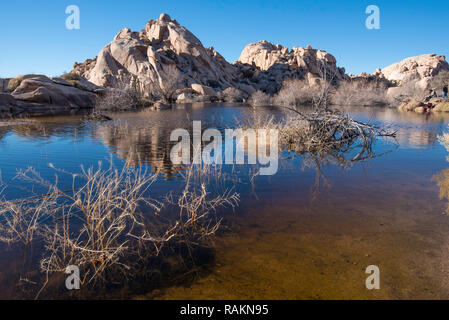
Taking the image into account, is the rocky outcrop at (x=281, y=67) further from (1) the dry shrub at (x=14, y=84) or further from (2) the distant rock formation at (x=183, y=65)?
→ (1) the dry shrub at (x=14, y=84)

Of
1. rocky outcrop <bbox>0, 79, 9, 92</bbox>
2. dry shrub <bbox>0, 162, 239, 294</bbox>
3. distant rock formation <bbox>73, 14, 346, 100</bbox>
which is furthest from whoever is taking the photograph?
distant rock formation <bbox>73, 14, 346, 100</bbox>

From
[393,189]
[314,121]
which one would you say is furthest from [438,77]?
[393,189]

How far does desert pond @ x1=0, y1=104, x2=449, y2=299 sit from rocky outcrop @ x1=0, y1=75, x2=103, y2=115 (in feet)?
57.6

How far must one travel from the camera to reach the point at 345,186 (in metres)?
5.38

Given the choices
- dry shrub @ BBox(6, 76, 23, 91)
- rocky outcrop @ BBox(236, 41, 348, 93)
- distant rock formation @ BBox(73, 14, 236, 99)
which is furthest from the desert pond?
rocky outcrop @ BBox(236, 41, 348, 93)

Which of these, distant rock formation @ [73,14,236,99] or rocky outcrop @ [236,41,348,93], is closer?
distant rock formation @ [73,14,236,99]

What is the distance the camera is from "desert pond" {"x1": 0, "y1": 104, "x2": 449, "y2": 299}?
254 cm

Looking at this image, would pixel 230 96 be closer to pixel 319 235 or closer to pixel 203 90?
pixel 203 90

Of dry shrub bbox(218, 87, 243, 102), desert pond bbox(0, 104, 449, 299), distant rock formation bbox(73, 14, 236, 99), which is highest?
distant rock formation bbox(73, 14, 236, 99)

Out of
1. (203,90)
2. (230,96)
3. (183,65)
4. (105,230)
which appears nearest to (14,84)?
(105,230)

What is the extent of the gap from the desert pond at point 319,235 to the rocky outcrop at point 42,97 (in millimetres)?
17542

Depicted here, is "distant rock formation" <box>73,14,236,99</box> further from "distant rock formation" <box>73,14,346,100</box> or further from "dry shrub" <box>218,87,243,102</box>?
"dry shrub" <box>218,87,243,102</box>

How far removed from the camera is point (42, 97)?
2323cm
